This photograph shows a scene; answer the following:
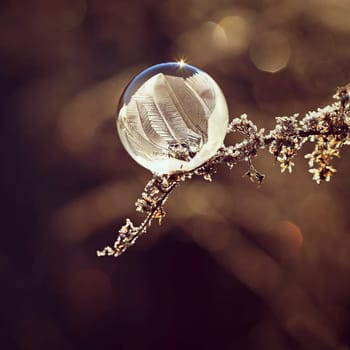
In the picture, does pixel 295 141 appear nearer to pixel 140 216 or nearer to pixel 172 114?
pixel 172 114

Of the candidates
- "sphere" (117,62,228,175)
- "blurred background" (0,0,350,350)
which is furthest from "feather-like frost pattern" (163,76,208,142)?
"blurred background" (0,0,350,350)

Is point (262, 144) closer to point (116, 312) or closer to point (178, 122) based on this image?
point (178, 122)

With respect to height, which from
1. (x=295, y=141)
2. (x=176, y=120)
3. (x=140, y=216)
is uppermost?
(x=140, y=216)

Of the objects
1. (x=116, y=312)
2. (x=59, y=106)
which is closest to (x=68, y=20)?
(x=59, y=106)

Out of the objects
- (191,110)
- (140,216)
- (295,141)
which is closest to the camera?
(191,110)

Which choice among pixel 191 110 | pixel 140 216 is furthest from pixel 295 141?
pixel 140 216

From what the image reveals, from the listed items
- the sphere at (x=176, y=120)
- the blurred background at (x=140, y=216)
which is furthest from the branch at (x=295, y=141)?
the blurred background at (x=140, y=216)
